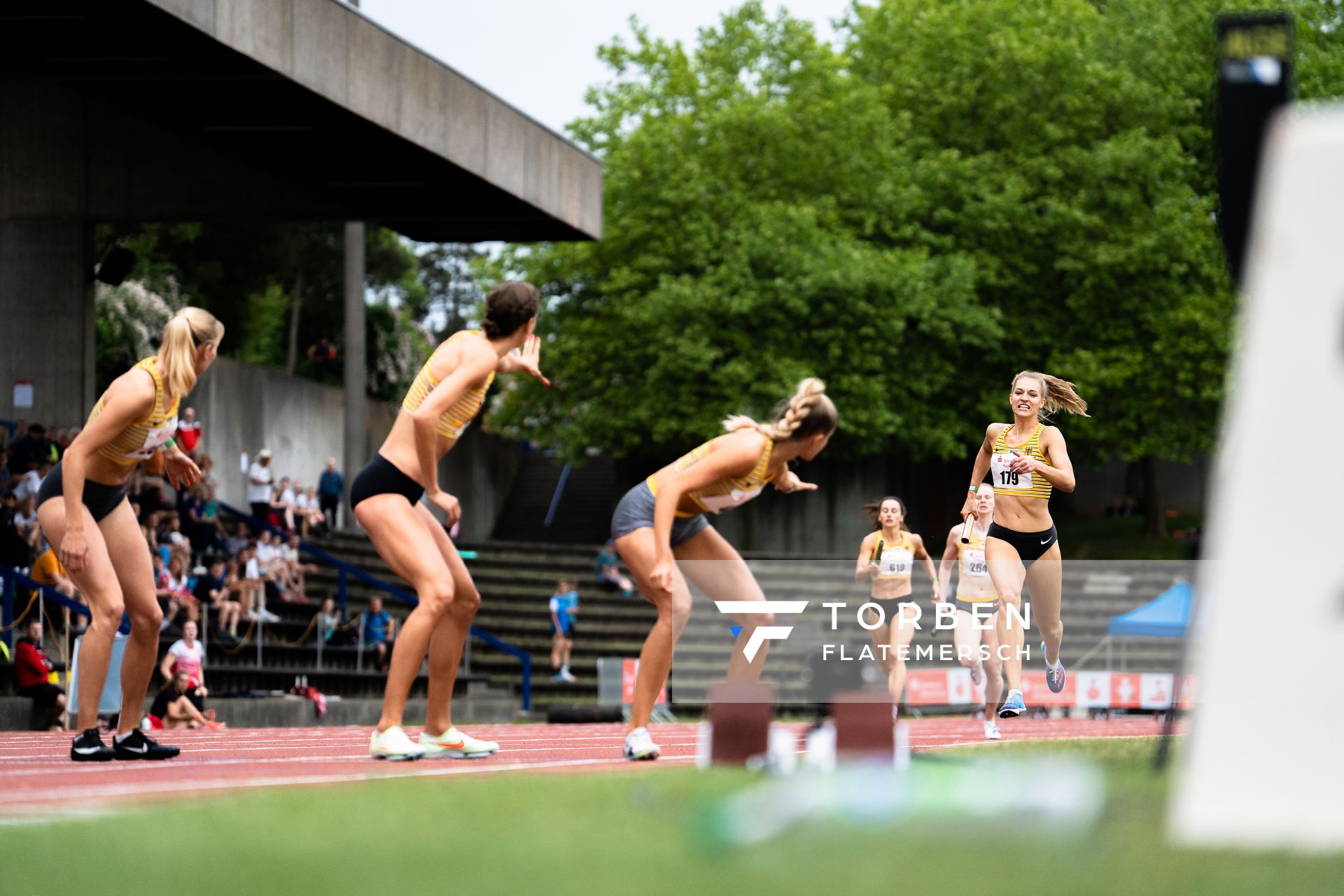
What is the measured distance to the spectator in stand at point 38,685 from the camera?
17.1 m

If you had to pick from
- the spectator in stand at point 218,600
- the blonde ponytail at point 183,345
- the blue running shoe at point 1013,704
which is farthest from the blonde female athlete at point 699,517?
the spectator in stand at point 218,600

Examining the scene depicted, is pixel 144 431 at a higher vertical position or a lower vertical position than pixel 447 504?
higher

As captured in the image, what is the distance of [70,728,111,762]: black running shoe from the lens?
895 centimetres

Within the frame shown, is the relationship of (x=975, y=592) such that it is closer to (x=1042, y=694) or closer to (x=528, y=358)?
(x=528, y=358)

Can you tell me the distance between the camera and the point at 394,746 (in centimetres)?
853

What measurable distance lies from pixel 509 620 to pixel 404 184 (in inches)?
422

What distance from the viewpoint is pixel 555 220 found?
81.8 ft

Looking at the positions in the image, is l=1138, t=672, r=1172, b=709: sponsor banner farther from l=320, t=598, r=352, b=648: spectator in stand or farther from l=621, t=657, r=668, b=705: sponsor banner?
l=320, t=598, r=352, b=648: spectator in stand

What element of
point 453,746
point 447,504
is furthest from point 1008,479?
point 447,504

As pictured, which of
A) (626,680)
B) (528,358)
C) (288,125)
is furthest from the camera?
(626,680)

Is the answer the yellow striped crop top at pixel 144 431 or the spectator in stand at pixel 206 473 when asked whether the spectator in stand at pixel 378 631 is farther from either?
the yellow striped crop top at pixel 144 431

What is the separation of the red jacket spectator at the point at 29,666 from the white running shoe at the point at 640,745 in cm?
1028

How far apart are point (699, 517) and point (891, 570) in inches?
257

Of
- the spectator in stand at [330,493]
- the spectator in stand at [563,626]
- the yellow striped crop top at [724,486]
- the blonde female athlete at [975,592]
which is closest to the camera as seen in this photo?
the yellow striped crop top at [724,486]
